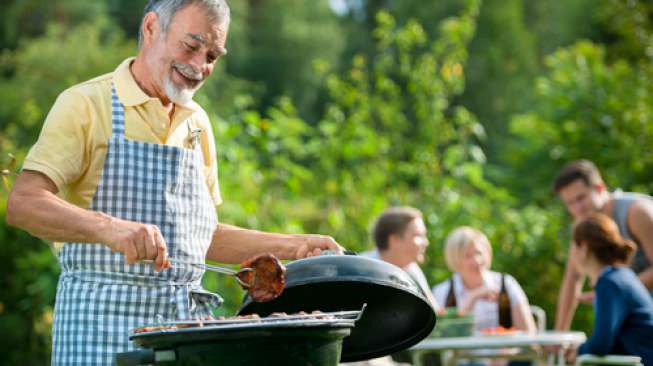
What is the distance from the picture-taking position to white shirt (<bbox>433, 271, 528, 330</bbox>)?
22.1 ft

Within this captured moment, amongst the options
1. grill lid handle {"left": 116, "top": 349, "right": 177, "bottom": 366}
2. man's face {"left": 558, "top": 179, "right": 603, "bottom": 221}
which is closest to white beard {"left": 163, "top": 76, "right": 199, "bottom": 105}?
grill lid handle {"left": 116, "top": 349, "right": 177, "bottom": 366}

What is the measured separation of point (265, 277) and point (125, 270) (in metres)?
0.37

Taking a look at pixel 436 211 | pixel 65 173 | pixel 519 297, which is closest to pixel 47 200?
pixel 65 173

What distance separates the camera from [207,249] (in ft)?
9.82

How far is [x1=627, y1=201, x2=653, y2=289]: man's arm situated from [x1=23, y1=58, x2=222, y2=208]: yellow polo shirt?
3.34m

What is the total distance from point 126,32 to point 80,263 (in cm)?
2748

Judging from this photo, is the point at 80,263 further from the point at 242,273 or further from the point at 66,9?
the point at 66,9

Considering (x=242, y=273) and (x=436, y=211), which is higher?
(x=436, y=211)

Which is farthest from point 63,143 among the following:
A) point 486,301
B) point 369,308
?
point 486,301

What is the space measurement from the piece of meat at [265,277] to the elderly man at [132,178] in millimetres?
233

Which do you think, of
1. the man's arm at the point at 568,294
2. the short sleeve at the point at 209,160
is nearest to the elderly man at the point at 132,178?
the short sleeve at the point at 209,160

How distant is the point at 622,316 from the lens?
16.5ft

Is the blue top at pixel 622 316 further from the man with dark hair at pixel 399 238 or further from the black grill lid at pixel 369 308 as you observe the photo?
the black grill lid at pixel 369 308

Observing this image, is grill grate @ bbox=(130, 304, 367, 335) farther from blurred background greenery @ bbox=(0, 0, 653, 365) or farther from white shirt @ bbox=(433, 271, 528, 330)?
blurred background greenery @ bbox=(0, 0, 653, 365)
